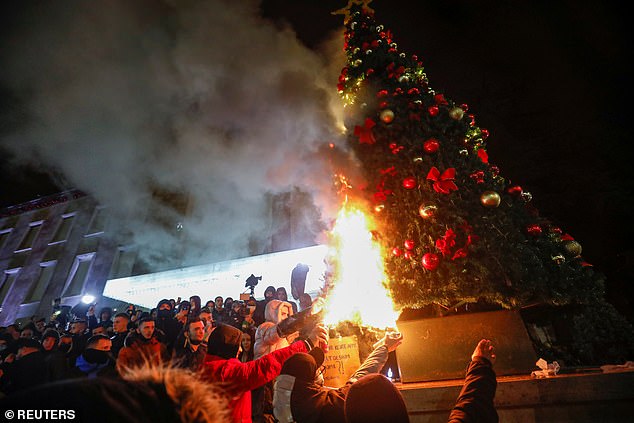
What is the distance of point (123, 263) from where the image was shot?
61.1 ft

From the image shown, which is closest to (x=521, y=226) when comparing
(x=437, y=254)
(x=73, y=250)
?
(x=437, y=254)

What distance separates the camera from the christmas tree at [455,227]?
3293 mm

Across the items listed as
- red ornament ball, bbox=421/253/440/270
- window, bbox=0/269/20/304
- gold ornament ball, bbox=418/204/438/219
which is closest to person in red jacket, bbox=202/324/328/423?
red ornament ball, bbox=421/253/440/270

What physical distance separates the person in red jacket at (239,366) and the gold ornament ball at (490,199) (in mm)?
2600

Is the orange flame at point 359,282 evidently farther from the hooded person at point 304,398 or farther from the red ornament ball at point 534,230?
the red ornament ball at point 534,230

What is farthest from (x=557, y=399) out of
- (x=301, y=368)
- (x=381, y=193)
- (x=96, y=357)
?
(x=96, y=357)

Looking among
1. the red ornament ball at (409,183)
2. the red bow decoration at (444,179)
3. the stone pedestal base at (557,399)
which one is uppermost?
the red ornament ball at (409,183)

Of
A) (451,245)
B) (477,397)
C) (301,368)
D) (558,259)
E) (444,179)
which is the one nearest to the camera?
(477,397)

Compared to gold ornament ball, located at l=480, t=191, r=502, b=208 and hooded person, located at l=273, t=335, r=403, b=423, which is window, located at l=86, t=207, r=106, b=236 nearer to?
hooded person, located at l=273, t=335, r=403, b=423

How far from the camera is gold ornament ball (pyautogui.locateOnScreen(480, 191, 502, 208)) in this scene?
369cm

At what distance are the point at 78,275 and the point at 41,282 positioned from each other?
3.18 m

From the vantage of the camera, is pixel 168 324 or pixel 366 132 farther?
pixel 168 324

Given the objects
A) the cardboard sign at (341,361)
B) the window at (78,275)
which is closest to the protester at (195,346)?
the cardboard sign at (341,361)

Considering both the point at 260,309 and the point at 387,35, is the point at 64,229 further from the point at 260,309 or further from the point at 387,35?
the point at 387,35
